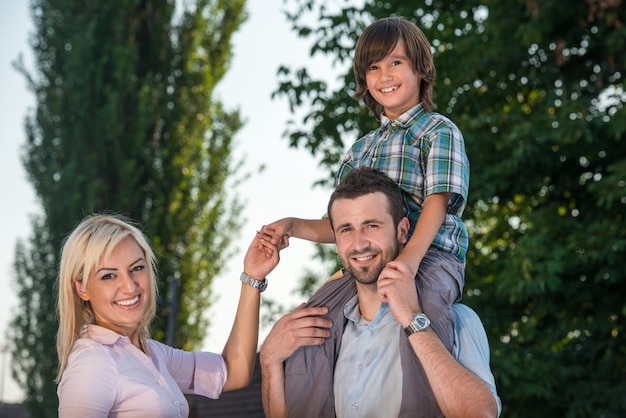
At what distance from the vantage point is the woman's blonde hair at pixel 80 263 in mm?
2980

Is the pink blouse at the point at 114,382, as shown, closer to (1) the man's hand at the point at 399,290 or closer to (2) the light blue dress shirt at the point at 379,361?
(2) the light blue dress shirt at the point at 379,361

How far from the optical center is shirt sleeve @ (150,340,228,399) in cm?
339

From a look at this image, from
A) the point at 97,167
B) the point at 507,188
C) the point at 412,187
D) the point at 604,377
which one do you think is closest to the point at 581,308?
the point at 604,377

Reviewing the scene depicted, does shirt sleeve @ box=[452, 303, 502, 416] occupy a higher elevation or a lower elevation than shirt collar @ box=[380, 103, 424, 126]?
lower

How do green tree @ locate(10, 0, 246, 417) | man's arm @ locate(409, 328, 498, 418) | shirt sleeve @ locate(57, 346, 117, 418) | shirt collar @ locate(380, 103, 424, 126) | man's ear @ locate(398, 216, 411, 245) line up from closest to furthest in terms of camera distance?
shirt sleeve @ locate(57, 346, 117, 418), man's arm @ locate(409, 328, 498, 418), man's ear @ locate(398, 216, 411, 245), shirt collar @ locate(380, 103, 424, 126), green tree @ locate(10, 0, 246, 417)

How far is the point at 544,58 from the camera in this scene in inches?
371

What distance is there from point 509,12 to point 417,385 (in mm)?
6225

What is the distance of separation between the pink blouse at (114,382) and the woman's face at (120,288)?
5 cm

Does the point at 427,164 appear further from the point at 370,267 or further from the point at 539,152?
the point at 539,152

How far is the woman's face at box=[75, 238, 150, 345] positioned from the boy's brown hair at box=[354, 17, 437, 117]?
1037 millimetres

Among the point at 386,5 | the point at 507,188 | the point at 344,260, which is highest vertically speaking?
the point at 386,5

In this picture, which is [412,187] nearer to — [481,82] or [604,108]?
[604,108]

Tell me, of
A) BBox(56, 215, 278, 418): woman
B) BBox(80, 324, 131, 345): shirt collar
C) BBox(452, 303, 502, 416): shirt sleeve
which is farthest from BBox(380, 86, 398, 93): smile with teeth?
BBox(80, 324, 131, 345): shirt collar

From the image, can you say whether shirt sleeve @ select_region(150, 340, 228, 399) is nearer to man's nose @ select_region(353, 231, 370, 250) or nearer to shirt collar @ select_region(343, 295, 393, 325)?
shirt collar @ select_region(343, 295, 393, 325)
